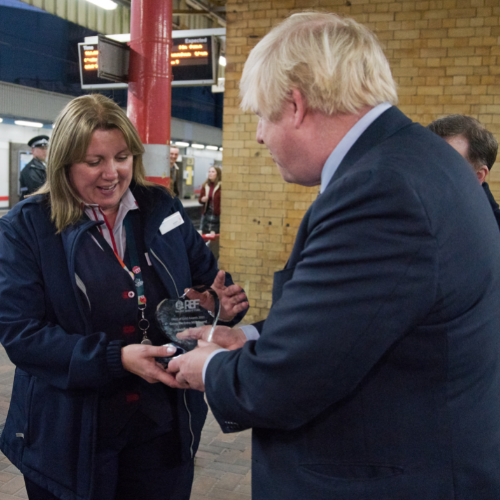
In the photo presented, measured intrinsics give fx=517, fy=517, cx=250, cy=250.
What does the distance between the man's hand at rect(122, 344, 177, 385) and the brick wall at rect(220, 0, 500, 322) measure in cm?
459

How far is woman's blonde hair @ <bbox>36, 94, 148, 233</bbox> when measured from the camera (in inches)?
71.0

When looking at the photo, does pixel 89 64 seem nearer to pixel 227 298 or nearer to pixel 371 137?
pixel 227 298

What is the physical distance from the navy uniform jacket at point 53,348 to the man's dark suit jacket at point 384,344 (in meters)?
0.66

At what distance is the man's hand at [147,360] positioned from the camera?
1641mm

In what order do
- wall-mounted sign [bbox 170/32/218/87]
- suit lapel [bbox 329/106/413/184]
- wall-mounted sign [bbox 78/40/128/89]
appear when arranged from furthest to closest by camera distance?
wall-mounted sign [bbox 78/40/128/89] < wall-mounted sign [bbox 170/32/218/87] < suit lapel [bbox 329/106/413/184]

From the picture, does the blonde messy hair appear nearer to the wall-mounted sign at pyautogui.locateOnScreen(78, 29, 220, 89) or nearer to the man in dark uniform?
the wall-mounted sign at pyautogui.locateOnScreen(78, 29, 220, 89)

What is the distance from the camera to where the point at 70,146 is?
1.81m

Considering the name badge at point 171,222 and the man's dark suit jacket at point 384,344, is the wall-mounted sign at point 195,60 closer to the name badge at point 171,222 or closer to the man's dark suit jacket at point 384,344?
the name badge at point 171,222

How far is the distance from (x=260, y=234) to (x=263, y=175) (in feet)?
2.34

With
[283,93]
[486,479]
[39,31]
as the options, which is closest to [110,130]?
[283,93]

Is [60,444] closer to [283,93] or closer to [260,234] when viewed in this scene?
[283,93]

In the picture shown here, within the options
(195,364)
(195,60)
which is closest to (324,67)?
(195,364)

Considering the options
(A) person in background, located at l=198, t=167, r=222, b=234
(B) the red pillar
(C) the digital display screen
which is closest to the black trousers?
(B) the red pillar

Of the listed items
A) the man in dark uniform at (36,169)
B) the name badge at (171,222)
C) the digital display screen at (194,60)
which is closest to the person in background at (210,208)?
the digital display screen at (194,60)
